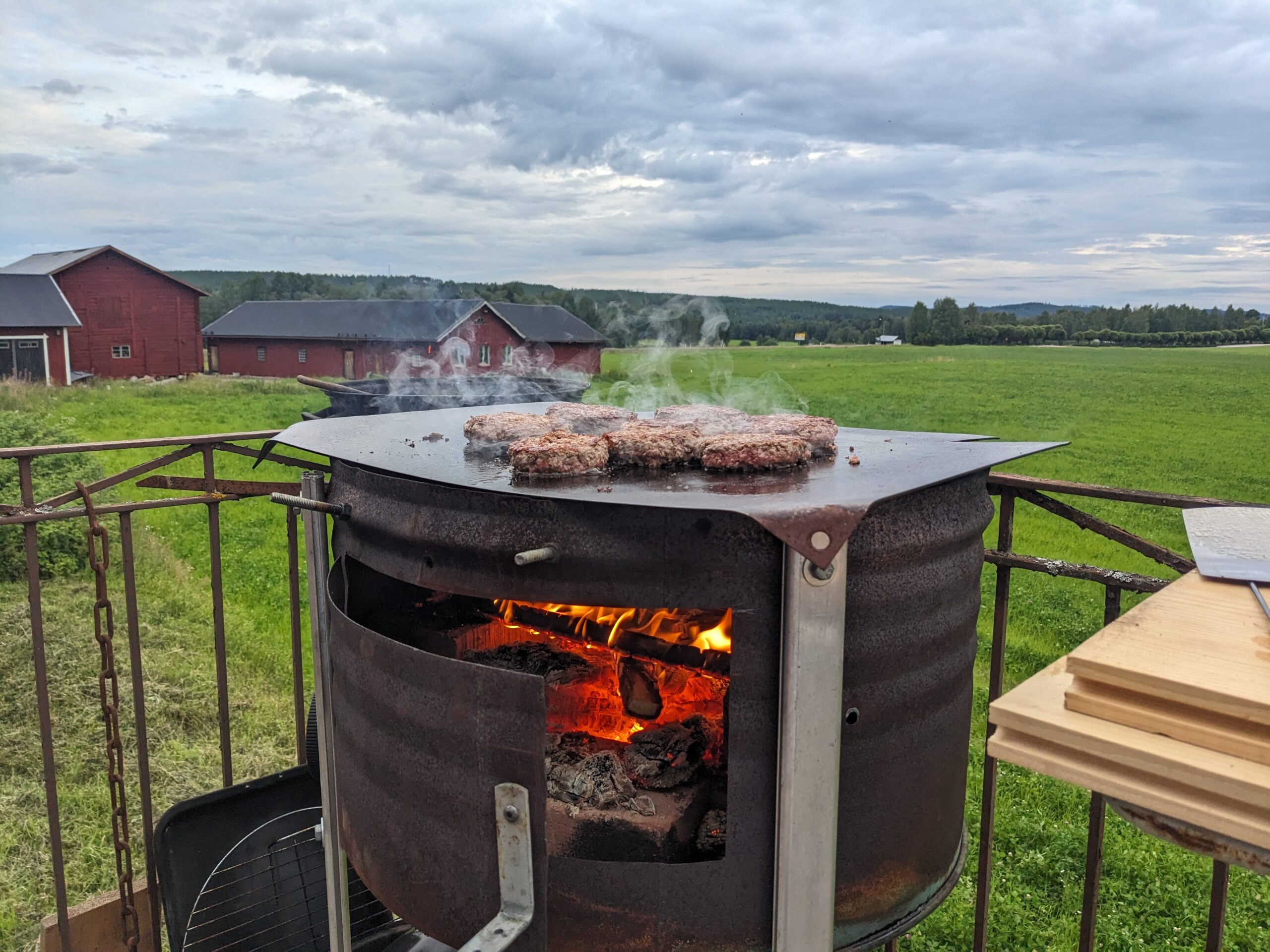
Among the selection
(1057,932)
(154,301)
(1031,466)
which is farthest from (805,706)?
(154,301)

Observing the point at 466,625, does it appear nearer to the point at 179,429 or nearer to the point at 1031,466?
the point at 1031,466

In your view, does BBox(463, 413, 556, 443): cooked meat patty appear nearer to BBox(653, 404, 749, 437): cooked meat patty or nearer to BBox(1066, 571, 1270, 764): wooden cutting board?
BBox(653, 404, 749, 437): cooked meat patty

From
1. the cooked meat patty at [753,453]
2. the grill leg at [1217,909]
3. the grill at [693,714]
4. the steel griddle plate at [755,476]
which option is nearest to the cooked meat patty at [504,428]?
the steel griddle plate at [755,476]

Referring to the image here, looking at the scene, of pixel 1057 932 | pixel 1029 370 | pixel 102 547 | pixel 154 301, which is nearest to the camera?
pixel 102 547

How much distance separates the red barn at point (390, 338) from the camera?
17.0m

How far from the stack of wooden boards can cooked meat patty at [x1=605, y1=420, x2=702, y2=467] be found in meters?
1.53

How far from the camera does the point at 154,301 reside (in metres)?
33.9

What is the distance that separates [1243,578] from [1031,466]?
19701mm

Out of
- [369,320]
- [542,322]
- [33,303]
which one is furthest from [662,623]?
[369,320]

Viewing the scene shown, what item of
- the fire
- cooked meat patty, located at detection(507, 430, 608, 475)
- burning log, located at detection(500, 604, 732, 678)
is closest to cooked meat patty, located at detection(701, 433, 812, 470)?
cooked meat patty, located at detection(507, 430, 608, 475)

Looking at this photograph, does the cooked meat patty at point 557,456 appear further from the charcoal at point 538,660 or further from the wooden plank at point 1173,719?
the wooden plank at point 1173,719

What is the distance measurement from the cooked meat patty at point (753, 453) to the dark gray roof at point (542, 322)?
895 inches

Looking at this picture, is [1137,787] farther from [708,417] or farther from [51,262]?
[51,262]

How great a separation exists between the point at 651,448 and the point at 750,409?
7.13 feet
